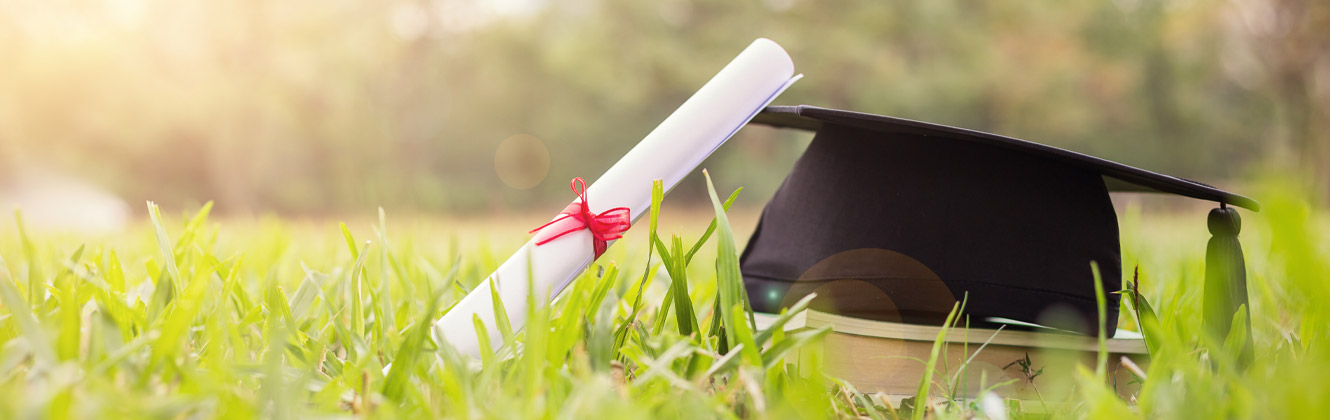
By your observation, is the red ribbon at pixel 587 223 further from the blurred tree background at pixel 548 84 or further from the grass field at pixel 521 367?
the blurred tree background at pixel 548 84

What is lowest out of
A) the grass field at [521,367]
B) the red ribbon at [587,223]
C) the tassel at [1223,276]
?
the grass field at [521,367]

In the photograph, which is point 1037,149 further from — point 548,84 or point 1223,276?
point 548,84

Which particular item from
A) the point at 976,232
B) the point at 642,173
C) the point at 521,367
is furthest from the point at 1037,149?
the point at 521,367

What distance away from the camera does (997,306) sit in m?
1.09

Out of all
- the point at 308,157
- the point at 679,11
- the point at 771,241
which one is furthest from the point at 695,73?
the point at 771,241

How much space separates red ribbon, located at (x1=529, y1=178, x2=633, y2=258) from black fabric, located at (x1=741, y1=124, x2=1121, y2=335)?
1.19 ft

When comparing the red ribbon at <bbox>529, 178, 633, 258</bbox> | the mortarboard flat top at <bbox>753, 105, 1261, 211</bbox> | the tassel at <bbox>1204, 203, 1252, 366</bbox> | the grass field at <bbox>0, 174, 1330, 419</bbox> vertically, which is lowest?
the grass field at <bbox>0, 174, 1330, 419</bbox>

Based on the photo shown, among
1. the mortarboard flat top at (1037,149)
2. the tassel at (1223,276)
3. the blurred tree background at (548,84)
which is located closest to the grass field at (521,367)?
the tassel at (1223,276)

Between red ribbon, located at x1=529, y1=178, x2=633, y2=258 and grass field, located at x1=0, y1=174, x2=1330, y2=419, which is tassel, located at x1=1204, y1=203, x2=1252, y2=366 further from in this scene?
red ribbon, located at x1=529, y1=178, x2=633, y2=258

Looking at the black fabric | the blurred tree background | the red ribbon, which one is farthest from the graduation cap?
the blurred tree background

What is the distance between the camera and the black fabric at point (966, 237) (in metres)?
1.10

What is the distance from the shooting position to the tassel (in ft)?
→ 3.41

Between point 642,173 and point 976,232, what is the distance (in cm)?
50

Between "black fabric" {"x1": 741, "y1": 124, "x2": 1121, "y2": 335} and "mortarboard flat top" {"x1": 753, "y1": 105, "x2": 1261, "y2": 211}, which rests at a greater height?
"mortarboard flat top" {"x1": 753, "y1": 105, "x2": 1261, "y2": 211}
